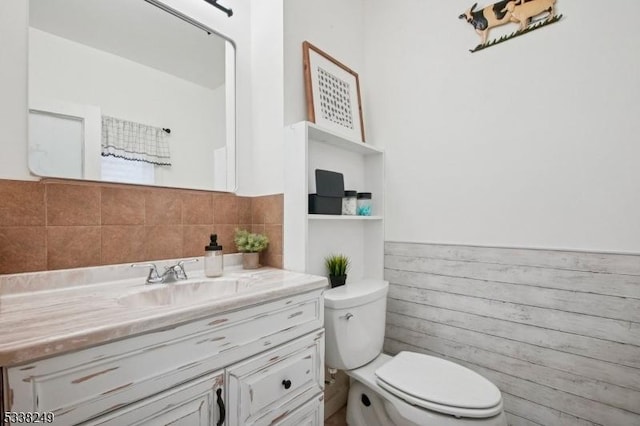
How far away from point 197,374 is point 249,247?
25.3 inches

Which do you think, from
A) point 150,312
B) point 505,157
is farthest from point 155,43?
point 505,157

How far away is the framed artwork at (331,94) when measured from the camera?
57.1 inches

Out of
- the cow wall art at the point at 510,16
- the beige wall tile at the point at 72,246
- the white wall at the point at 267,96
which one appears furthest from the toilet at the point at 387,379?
the cow wall art at the point at 510,16

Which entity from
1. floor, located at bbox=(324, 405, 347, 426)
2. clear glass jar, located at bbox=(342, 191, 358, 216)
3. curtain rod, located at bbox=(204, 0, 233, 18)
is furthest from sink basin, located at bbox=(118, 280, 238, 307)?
curtain rod, located at bbox=(204, 0, 233, 18)

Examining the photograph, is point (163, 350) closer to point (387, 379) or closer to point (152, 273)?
point (152, 273)

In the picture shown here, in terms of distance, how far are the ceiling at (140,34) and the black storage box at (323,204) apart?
29.2 inches

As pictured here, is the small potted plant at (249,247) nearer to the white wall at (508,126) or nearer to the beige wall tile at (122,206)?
the beige wall tile at (122,206)

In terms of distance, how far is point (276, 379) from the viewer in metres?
0.94

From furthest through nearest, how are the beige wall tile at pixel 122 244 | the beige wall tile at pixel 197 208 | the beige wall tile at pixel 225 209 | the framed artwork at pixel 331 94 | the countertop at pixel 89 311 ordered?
the framed artwork at pixel 331 94 → the beige wall tile at pixel 225 209 → the beige wall tile at pixel 197 208 → the beige wall tile at pixel 122 244 → the countertop at pixel 89 311

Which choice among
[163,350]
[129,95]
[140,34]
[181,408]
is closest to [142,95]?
[129,95]

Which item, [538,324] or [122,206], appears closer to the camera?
[122,206]

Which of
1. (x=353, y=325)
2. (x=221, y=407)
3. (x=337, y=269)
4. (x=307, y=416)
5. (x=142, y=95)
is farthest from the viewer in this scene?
(x=337, y=269)

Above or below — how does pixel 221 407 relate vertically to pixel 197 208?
below

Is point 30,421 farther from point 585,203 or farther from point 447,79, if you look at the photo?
point 447,79
